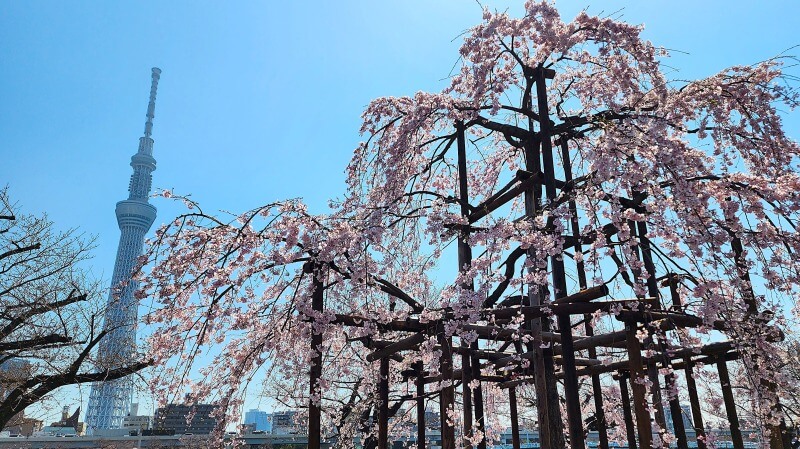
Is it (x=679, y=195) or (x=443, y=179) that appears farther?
(x=443, y=179)

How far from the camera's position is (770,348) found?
17.9ft

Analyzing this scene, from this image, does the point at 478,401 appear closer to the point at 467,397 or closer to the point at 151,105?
the point at 467,397

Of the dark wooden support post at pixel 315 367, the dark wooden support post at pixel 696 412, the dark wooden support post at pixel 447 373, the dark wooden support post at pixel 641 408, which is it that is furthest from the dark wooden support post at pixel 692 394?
the dark wooden support post at pixel 315 367

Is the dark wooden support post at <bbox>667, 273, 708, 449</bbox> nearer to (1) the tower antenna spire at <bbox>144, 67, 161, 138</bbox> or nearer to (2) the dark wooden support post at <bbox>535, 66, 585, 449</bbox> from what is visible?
(2) the dark wooden support post at <bbox>535, 66, 585, 449</bbox>

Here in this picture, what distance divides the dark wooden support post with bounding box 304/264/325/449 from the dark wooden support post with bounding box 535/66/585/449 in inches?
102

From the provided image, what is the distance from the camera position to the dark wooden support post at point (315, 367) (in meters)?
5.46

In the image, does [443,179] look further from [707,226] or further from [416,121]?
[707,226]

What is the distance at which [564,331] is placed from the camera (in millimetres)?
5387

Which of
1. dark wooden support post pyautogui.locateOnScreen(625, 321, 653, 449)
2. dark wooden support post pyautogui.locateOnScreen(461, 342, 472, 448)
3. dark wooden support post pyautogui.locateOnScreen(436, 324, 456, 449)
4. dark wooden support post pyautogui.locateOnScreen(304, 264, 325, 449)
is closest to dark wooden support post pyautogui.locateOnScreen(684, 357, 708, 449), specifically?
dark wooden support post pyautogui.locateOnScreen(625, 321, 653, 449)

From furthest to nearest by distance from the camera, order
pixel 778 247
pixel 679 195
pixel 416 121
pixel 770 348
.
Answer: pixel 416 121
pixel 778 247
pixel 770 348
pixel 679 195

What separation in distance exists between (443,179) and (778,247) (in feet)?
17.5

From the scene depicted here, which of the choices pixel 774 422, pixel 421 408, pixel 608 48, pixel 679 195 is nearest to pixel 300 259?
pixel 421 408

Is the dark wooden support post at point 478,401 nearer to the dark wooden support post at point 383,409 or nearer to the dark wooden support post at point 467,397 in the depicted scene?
the dark wooden support post at point 467,397

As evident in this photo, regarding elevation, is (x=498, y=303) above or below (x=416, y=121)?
below
